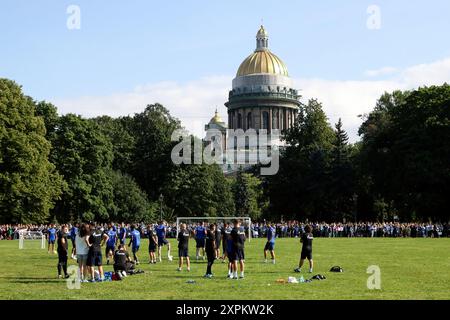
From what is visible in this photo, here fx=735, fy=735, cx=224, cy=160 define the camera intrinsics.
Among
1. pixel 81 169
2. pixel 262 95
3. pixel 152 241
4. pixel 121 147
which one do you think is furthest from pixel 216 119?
pixel 152 241

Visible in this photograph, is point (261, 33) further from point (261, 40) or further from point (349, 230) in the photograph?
point (349, 230)

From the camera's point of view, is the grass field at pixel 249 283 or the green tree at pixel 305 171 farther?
the green tree at pixel 305 171

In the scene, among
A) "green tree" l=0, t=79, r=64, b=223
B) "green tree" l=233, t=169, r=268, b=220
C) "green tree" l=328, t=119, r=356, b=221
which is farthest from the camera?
"green tree" l=233, t=169, r=268, b=220

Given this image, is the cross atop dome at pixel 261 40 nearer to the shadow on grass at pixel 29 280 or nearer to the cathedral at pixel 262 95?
the cathedral at pixel 262 95

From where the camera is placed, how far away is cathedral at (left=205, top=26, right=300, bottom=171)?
143 meters

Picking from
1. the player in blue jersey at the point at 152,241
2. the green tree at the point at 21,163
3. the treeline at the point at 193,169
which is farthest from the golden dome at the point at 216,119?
the player in blue jersey at the point at 152,241

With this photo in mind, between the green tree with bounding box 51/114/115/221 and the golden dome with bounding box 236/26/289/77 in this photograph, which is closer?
the green tree with bounding box 51/114/115/221

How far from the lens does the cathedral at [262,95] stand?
143 meters

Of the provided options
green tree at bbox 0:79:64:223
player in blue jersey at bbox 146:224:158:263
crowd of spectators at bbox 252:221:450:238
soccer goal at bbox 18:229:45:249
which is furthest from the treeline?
player in blue jersey at bbox 146:224:158:263

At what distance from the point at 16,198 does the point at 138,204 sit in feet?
62.2

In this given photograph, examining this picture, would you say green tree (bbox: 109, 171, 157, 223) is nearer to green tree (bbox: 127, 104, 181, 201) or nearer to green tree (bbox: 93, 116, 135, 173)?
green tree (bbox: 127, 104, 181, 201)

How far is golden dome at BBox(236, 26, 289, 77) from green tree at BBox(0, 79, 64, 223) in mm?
86822
